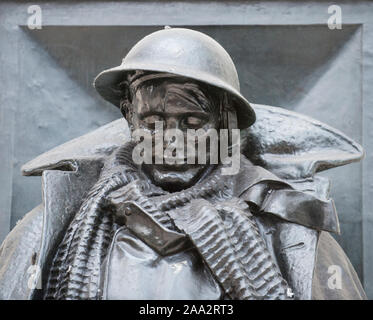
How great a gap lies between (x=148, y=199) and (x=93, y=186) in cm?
20

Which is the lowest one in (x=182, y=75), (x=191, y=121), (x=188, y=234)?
(x=188, y=234)

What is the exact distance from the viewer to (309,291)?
207 cm

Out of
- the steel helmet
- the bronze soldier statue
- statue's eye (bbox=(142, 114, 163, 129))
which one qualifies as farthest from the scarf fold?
the steel helmet

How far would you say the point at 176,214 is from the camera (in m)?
2.13

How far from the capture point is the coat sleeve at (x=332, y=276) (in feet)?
7.48

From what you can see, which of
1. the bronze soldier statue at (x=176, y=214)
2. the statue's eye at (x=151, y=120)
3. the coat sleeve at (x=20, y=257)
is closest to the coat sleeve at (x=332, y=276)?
the bronze soldier statue at (x=176, y=214)

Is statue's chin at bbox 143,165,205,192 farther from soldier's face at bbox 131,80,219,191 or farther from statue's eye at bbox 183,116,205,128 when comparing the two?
statue's eye at bbox 183,116,205,128

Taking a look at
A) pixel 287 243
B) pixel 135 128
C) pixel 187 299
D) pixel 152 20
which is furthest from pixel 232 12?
pixel 187 299

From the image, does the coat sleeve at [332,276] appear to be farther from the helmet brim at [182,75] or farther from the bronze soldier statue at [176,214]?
the helmet brim at [182,75]

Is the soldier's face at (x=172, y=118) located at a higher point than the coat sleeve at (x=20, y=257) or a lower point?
higher

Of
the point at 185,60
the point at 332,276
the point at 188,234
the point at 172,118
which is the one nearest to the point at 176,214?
the point at 188,234

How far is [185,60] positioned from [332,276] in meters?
0.67

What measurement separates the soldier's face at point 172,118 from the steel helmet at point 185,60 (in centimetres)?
5

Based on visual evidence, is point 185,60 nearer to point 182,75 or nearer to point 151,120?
point 182,75
